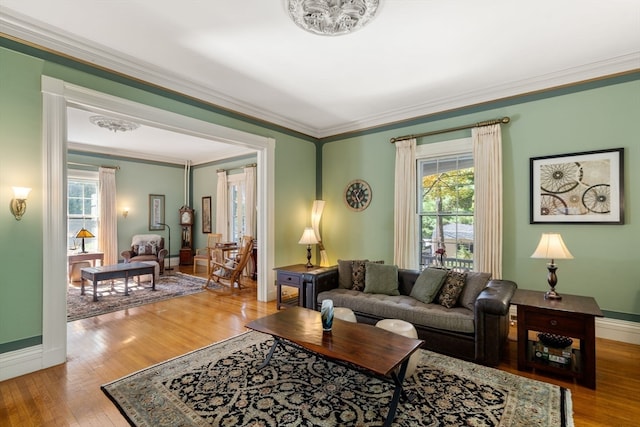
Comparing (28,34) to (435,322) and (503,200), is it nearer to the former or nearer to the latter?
(435,322)

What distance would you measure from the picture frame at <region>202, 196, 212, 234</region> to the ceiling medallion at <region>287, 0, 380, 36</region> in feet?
22.4

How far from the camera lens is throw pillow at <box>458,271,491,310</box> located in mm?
3155

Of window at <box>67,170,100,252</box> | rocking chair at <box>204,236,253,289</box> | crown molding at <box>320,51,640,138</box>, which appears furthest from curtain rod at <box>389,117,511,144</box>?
window at <box>67,170,100,252</box>

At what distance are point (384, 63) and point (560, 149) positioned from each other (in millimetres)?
2401

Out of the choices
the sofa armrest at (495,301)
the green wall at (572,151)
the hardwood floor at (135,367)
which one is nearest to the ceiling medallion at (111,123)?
the hardwood floor at (135,367)

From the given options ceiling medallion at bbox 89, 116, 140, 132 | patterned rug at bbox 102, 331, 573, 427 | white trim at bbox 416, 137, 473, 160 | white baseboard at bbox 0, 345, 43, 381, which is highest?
ceiling medallion at bbox 89, 116, 140, 132

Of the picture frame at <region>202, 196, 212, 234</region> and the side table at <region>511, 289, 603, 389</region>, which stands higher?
the picture frame at <region>202, 196, 212, 234</region>

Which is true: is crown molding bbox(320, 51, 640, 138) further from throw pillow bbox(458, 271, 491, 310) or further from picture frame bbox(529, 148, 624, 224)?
throw pillow bbox(458, 271, 491, 310)

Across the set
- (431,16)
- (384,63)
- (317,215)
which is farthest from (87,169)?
(431,16)

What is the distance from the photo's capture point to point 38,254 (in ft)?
9.07

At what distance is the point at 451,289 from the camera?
10.7ft

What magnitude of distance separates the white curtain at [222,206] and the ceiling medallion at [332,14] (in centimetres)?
592

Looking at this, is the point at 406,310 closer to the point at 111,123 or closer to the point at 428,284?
the point at 428,284

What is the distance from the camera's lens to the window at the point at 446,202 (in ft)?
14.1
